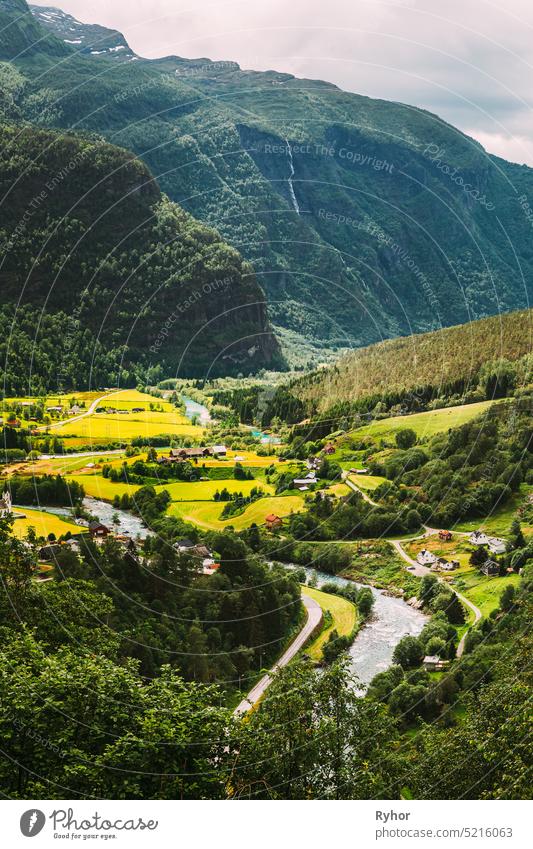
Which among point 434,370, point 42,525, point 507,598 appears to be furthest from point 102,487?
point 434,370

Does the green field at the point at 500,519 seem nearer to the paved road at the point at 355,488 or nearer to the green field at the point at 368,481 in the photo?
the paved road at the point at 355,488

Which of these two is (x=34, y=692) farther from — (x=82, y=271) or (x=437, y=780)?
(x=82, y=271)

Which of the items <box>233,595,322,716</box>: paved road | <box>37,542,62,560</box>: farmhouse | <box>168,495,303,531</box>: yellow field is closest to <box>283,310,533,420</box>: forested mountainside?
<box>168,495,303,531</box>: yellow field

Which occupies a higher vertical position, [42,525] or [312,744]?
[312,744]

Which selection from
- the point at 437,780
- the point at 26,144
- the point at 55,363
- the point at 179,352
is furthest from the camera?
the point at 26,144

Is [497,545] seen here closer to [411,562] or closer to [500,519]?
[500,519]

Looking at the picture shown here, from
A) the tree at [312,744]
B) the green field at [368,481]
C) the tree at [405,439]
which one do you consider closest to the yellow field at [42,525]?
the tree at [312,744]

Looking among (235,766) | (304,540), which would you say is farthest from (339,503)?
(235,766)

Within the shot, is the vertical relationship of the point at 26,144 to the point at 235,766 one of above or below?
above
